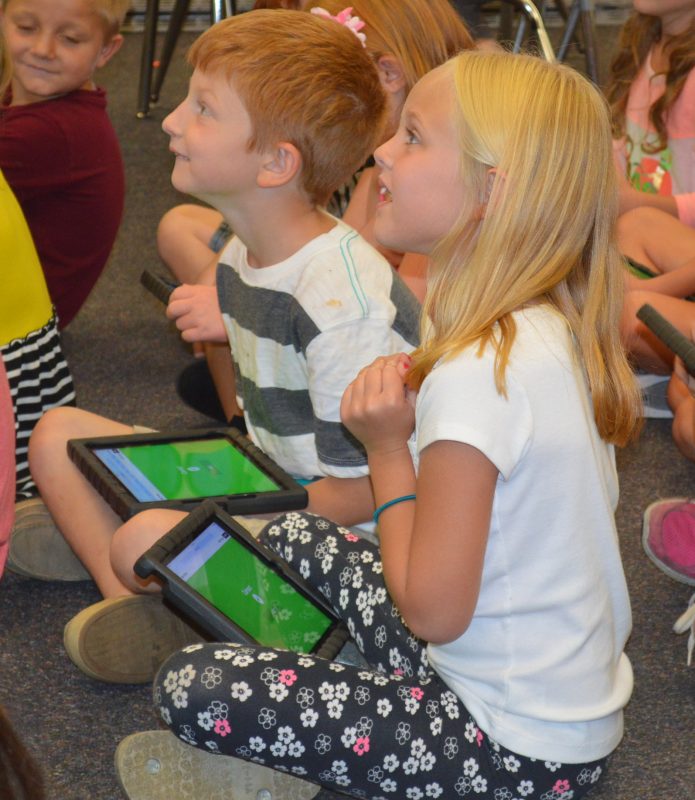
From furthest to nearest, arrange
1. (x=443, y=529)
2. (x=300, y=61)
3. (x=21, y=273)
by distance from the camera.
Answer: (x=21, y=273), (x=300, y=61), (x=443, y=529)

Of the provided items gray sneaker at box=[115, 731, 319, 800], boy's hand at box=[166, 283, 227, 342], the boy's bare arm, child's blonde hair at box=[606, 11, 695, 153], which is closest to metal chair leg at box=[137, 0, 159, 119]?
child's blonde hair at box=[606, 11, 695, 153]

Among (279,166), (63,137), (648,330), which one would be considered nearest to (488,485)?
(279,166)

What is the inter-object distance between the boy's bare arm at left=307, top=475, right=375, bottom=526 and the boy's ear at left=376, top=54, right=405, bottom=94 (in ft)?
1.90

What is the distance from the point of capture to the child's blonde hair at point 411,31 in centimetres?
160

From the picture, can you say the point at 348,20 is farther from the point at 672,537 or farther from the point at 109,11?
the point at 672,537

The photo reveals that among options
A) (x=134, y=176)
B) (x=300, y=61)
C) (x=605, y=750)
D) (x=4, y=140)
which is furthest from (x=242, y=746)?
(x=134, y=176)

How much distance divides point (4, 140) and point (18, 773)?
1428 millimetres

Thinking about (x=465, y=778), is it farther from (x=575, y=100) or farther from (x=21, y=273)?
(x=21, y=273)

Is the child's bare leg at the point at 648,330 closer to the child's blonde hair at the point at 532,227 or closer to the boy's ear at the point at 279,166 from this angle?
the boy's ear at the point at 279,166

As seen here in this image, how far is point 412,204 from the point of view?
105 centimetres

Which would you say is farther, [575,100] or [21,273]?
[21,273]

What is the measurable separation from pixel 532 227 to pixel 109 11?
1235 millimetres

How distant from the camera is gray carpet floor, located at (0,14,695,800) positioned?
117 cm

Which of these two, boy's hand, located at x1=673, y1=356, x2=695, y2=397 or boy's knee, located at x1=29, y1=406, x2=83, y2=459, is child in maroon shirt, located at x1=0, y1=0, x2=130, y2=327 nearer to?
boy's knee, located at x1=29, y1=406, x2=83, y2=459
